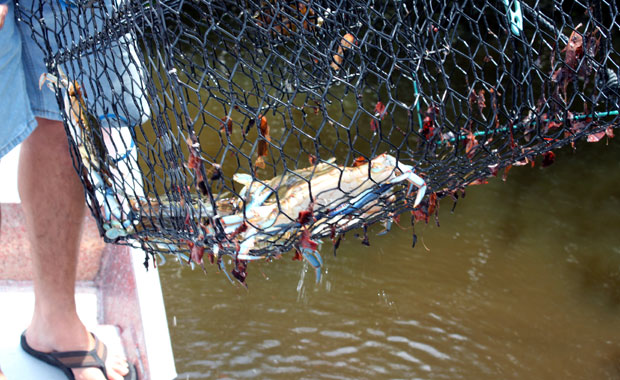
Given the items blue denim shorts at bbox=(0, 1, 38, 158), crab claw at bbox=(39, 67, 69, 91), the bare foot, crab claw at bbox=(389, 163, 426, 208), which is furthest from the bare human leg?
crab claw at bbox=(389, 163, 426, 208)

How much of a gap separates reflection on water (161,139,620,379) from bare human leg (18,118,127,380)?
2.20 feet

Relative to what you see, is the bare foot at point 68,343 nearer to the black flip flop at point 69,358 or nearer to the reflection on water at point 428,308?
the black flip flop at point 69,358

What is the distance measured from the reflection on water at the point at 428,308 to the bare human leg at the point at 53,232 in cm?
67

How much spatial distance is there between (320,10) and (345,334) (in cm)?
180

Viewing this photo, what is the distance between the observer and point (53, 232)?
1.51 meters

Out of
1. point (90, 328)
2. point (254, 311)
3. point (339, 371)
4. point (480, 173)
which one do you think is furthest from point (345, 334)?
point (480, 173)

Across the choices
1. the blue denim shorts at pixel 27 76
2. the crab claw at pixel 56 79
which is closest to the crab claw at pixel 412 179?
the blue denim shorts at pixel 27 76

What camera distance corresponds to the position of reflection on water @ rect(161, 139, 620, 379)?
7.99 feet

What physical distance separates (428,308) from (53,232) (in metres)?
1.82

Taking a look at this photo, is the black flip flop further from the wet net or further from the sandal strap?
the wet net

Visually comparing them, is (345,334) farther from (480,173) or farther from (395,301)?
(480,173)

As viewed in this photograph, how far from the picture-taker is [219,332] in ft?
8.12

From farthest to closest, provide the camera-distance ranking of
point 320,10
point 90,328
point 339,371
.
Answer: point 339,371, point 90,328, point 320,10

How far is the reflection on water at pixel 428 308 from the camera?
7.99 ft
